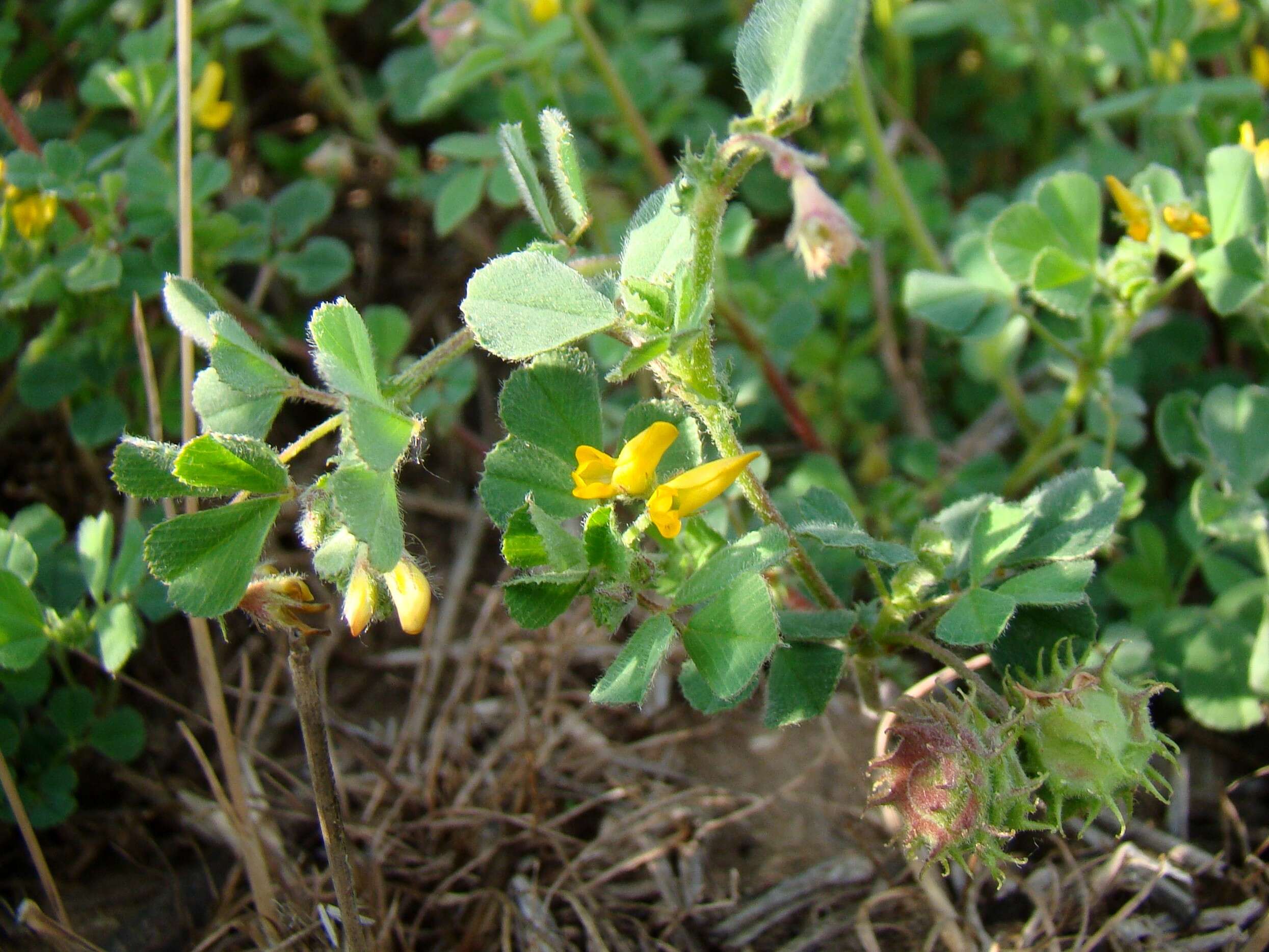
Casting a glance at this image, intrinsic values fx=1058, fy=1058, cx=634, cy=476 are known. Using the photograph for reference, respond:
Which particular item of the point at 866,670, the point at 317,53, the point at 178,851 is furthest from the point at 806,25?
the point at 317,53

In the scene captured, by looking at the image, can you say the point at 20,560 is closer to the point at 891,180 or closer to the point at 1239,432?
the point at 891,180

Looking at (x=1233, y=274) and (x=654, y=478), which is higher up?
(x=654, y=478)

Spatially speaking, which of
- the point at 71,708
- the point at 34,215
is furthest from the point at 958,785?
the point at 34,215

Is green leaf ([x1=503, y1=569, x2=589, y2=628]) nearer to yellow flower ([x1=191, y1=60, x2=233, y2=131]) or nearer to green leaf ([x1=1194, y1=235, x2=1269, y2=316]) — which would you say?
green leaf ([x1=1194, y1=235, x2=1269, y2=316])

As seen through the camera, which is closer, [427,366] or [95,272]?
[427,366]

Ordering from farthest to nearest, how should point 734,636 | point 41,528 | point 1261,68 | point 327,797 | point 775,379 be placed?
point 1261,68 → point 775,379 → point 41,528 → point 327,797 → point 734,636

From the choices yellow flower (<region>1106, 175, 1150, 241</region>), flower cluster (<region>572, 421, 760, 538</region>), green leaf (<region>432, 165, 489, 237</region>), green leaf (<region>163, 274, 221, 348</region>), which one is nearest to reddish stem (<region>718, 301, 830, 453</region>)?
green leaf (<region>432, 165, 489, 237</region>)
